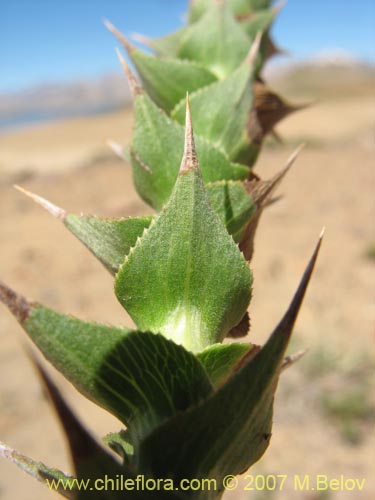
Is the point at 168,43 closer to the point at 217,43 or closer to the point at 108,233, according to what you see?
the point at 217,43

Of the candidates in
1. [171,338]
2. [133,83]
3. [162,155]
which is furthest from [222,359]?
[133,83]

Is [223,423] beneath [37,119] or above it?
above

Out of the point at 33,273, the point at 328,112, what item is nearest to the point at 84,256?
the point at 33,273

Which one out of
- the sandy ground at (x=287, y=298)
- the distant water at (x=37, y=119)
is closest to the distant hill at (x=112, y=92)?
the distant water at (x=37, y=119)

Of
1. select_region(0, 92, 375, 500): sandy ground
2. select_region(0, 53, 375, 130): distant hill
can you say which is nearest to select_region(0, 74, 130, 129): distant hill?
select_region(0, 53, 375, 130): distant hill

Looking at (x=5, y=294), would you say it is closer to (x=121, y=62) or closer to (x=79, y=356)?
(x=79, y=356)

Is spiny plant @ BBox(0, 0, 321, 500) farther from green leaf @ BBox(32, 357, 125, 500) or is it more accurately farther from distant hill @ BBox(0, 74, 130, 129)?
distant hill @ BBox(0, 74, 130, 129)

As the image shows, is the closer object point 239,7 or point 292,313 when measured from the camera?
point 292,313
